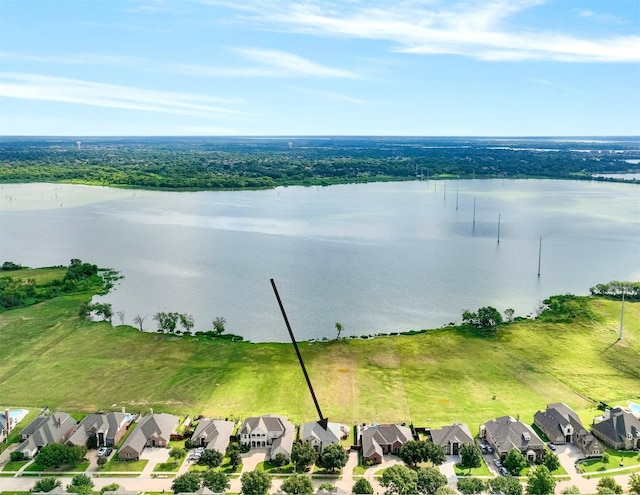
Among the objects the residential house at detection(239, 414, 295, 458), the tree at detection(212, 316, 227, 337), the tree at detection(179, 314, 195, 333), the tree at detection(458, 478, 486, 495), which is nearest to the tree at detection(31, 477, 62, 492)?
the residential house at detection(239, 414, 295, 458)

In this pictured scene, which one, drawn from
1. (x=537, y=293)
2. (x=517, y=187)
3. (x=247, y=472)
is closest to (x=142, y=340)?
(x=247, y=472)

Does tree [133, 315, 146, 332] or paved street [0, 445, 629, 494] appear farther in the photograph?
tree [133, 315, 146, 332]

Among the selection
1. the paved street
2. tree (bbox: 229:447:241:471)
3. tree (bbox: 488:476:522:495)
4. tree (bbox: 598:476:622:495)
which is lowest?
the paved street

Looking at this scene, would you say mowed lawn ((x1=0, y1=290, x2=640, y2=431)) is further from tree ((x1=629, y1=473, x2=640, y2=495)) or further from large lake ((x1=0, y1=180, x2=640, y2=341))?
tree ((x1=629, y1=473, x2=640, y2=495))

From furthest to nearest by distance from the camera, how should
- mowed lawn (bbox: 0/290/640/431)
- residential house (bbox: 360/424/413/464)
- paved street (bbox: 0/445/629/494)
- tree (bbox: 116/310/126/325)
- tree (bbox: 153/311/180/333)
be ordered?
tree (bbox: 116/310/126/325)
tree (bbox: 153/311/180/333)
mowed lawn (bbox: 0/290/640/431)
residential house (bbox: 360/424/413/464)
paved street (bbox: 0/445/629/494)

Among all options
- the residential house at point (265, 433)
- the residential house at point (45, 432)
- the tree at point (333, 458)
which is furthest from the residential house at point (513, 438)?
the residential house at point (45, 432)

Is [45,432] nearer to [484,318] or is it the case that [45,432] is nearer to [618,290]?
[484,318]

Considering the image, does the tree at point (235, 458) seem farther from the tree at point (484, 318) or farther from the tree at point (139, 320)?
the tree at point (484, 318)
